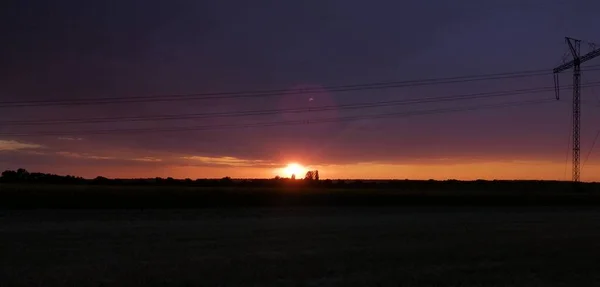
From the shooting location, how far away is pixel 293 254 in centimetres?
1923

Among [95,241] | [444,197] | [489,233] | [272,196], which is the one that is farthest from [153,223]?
[444,197]

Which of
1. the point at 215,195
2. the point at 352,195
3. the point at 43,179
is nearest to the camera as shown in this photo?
the point at 215,195

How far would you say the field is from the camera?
14820mm

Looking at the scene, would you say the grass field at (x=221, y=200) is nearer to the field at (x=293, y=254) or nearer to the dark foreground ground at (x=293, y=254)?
the field at (x=293, y=254)

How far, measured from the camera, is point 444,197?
6234 cm

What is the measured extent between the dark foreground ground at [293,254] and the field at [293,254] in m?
0.03

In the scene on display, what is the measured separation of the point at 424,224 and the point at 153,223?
14802mm

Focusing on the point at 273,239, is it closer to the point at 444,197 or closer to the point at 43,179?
the point at 444,197

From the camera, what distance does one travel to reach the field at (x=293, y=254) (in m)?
14.8

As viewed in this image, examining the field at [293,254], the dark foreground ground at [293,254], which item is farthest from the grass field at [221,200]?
the dark foreground ground at [293,254]

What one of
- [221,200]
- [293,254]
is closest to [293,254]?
[293,254]

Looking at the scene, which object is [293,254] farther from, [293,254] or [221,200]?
[221,200]

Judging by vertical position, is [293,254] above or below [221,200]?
below

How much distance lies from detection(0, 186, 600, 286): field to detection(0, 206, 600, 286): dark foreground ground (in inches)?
1.2
